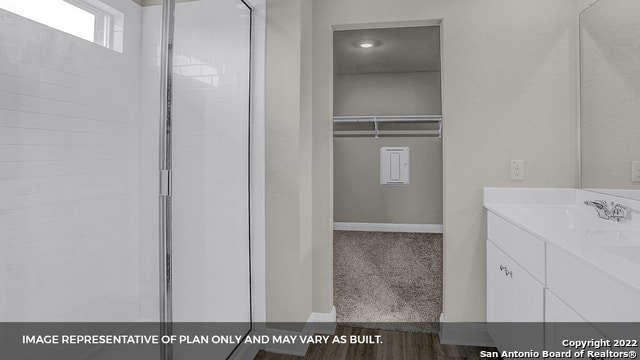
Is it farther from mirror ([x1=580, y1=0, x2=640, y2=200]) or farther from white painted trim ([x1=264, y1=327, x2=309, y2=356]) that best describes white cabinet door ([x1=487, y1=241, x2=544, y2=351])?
white painted trim ([x1=264, y1=327, x2=309, y2=356])

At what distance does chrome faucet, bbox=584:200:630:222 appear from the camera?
1.74 metres

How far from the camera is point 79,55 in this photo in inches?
39.5

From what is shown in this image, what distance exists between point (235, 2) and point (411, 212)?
3.28 m

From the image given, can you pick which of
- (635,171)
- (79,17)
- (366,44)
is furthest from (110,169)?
(366,44)

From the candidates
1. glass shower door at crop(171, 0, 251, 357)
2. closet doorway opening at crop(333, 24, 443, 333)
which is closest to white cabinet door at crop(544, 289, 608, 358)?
glass shower door at crop(171, 0, 251, 357)

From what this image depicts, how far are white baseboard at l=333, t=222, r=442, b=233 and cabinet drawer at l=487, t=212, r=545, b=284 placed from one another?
2.45 metres

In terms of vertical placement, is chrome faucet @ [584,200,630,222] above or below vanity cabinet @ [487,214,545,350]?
above

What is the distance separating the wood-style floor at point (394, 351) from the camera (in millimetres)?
2129

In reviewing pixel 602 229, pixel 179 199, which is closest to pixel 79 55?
pixel 179 199

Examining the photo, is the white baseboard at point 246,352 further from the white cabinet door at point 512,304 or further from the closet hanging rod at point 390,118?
the closet hanging rod at point 390,118

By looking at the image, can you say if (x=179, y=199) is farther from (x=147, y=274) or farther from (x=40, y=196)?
(x=40, y=196)

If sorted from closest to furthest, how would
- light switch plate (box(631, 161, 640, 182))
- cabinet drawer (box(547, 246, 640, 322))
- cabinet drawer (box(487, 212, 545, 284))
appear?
cabinet drawer (box(547, 246, 640, 322)), cabinet drawer (box(487, 212, 545, 284)), light switch plate (box(631, 161, 640, 182))

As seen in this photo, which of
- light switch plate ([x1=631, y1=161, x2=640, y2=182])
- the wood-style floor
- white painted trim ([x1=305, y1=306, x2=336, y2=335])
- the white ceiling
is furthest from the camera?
the white ceiling

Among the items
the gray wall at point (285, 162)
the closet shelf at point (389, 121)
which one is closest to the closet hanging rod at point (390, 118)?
the closet shelf at point (389, 121)
